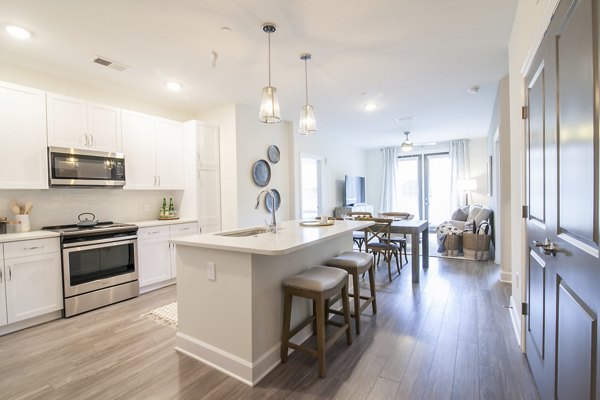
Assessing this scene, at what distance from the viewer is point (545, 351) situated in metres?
1.53

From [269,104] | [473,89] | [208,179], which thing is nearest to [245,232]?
Answer: [269,104]

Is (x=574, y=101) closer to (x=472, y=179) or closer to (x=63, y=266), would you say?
(x=63, y=266)

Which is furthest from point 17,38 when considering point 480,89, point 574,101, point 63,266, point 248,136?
point 480,89

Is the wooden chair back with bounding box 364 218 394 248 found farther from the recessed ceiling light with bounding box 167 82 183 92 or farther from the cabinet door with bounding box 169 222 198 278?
the recessed ceiling light with bounding box 167 82 183 92

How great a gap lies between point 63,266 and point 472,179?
8609 mm

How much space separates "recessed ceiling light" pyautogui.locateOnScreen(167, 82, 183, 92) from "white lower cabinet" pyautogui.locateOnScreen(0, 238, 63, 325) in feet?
7.04

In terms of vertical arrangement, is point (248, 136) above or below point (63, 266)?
above

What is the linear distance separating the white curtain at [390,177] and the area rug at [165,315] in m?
7.19

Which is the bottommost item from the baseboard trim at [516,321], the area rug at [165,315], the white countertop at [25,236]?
the area rug at [165,315]

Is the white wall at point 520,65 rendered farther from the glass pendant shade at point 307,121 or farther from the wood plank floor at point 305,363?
the glass pendant shade at point 307,121

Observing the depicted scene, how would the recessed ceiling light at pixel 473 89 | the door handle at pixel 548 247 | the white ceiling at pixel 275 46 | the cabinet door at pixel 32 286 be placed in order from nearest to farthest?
the door handle at pixel 548 247 → the white ceiling at pixel 275 46 → the cabinet door at pixel 32 286 → the recessed ceiling light at pixel 473 89

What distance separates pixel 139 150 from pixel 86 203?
0.92m

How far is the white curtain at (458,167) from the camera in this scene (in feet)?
25.7

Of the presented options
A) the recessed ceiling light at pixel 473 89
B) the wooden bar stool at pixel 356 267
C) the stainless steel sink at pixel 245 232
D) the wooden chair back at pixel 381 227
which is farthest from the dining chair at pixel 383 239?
the recessed ceiling light at pixel 473 89
